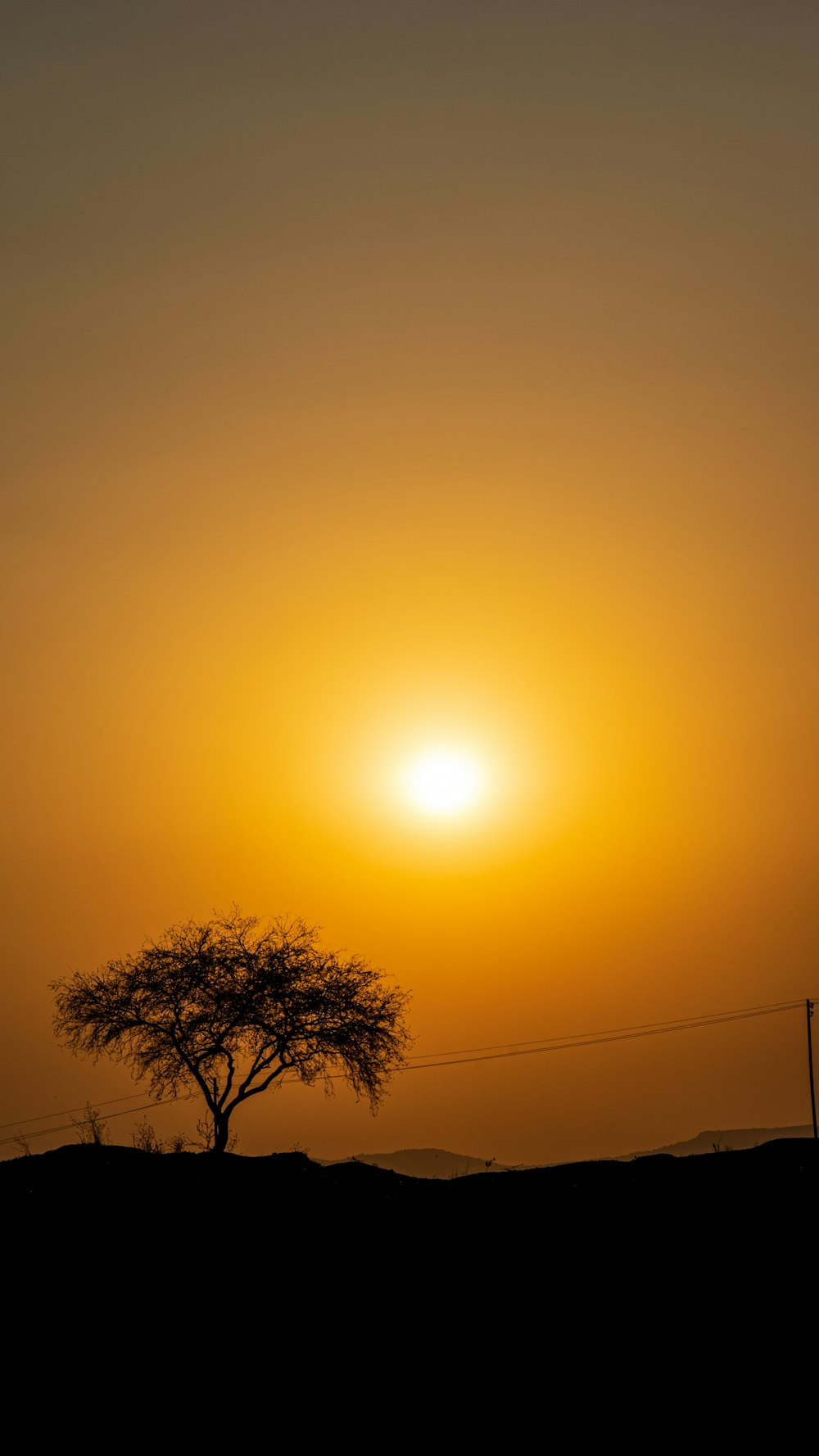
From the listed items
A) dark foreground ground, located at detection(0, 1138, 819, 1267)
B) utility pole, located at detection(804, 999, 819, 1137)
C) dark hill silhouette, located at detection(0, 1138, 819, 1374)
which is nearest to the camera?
dark hill silhouette, located at detection(0, 1138, 819, 1374)

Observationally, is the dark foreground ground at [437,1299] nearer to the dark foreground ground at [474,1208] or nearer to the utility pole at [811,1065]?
the dark foreground ground at [474,1208]

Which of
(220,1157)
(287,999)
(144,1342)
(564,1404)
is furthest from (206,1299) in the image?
(287,999)

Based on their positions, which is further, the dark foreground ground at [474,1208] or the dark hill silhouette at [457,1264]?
the dark foreground ground at [474,1208]

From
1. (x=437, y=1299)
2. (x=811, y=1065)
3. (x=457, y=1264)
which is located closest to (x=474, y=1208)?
(x=457, y=1264)

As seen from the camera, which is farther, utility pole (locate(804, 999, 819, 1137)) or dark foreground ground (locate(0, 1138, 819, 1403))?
utility pole (locate(804, 999, 819, 1137))

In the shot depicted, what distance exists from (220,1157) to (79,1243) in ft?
69.4

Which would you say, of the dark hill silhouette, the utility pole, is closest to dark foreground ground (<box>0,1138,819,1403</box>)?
the dark hill silhouette

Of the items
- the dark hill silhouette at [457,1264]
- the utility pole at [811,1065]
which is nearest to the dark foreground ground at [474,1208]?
the dark hill silhouette at [457,1264]

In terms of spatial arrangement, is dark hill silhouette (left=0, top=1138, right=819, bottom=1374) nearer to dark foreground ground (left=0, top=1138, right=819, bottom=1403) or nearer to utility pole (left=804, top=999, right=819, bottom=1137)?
dark foreground ground (left=0, top=1138, right=819, bottom=1403)

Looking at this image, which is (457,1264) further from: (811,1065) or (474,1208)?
(811,1065)

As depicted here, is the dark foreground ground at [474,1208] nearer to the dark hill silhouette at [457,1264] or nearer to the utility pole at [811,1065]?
the dark hill silhouette at [457,1264]

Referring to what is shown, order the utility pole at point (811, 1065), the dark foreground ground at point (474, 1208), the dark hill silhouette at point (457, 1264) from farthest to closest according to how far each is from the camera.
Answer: the utility pole at point (811, 1065)
the dark foreground ground at point (474, 1208)
the dark hill silhouette at point (457, 1264)

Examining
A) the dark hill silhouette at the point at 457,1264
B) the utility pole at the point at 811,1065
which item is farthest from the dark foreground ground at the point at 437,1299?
the utility pole at the point at 811,1065

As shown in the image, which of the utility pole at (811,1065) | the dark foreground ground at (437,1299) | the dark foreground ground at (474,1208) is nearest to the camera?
the dark foreground ground at (437,1299)
